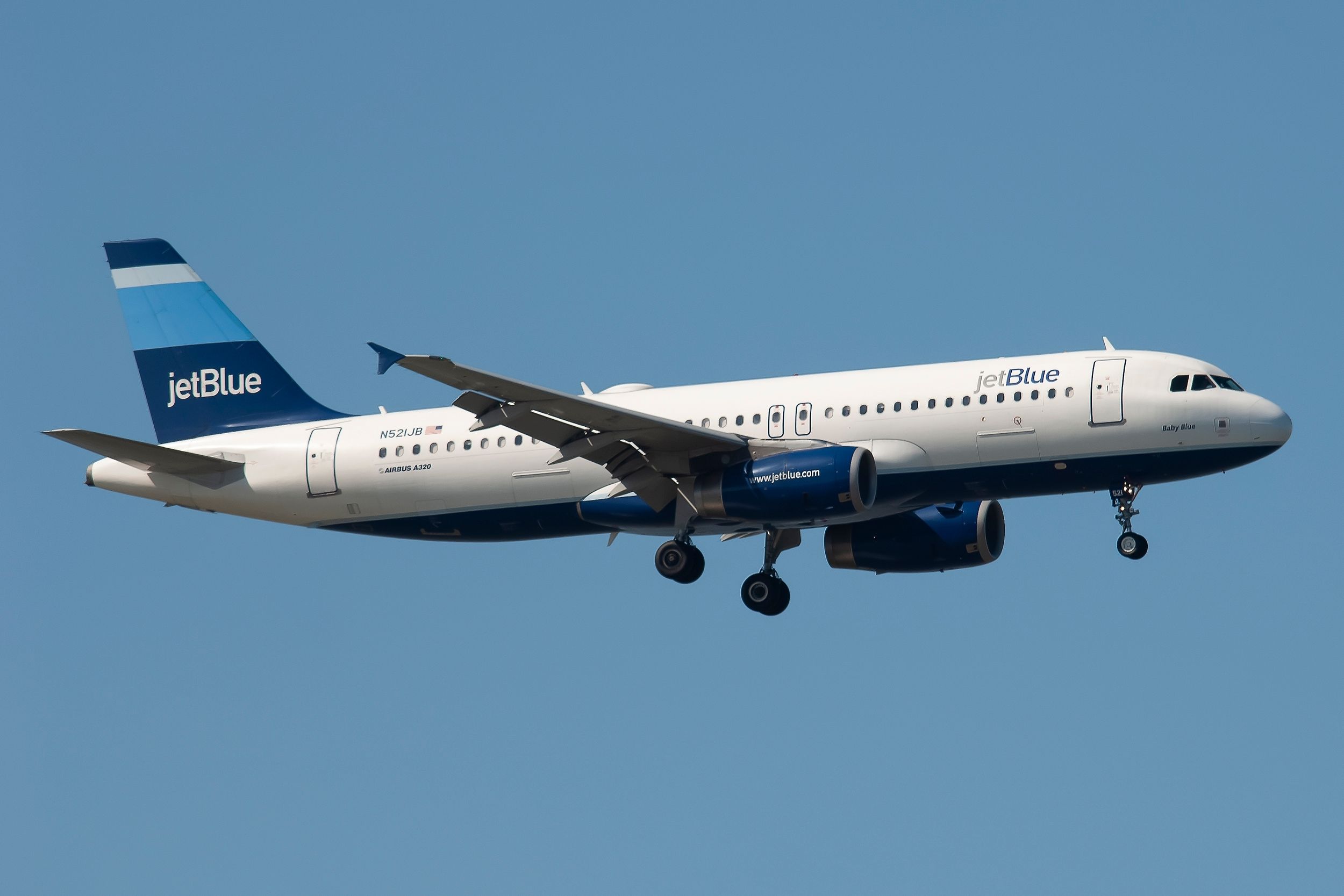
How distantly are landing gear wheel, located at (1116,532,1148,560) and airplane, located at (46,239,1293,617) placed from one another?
40 mm

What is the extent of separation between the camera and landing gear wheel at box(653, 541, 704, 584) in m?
42.3

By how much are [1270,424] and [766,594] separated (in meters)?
12.4

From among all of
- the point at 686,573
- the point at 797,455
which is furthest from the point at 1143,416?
the point at 686,573

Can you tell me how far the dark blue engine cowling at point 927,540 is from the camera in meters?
45.5

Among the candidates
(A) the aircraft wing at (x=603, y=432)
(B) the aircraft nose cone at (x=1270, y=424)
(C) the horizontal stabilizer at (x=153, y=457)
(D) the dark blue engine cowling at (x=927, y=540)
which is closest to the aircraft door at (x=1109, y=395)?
(B) the aircraft nose cone at (x=1270, y=424)

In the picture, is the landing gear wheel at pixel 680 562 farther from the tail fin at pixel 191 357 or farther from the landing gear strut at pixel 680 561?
the tail fin at pixel 191 357

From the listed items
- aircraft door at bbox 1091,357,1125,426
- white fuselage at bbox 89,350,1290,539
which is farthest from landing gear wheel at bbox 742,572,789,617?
aircraft door at bbox 1091,357,1125,426

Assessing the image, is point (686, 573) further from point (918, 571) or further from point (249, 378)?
point (249, 378)

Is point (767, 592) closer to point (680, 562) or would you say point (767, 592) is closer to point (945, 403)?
point (680, 562)

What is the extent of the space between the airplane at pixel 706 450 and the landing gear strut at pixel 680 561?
0.16 feet

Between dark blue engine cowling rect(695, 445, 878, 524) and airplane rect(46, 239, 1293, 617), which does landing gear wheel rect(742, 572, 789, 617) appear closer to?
airplane rect(46, 239, 1293, 617)

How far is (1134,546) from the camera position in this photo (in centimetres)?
4056

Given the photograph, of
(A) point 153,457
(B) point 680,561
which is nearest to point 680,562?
(B) point 680,561

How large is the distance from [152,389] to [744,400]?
54.0 ft
